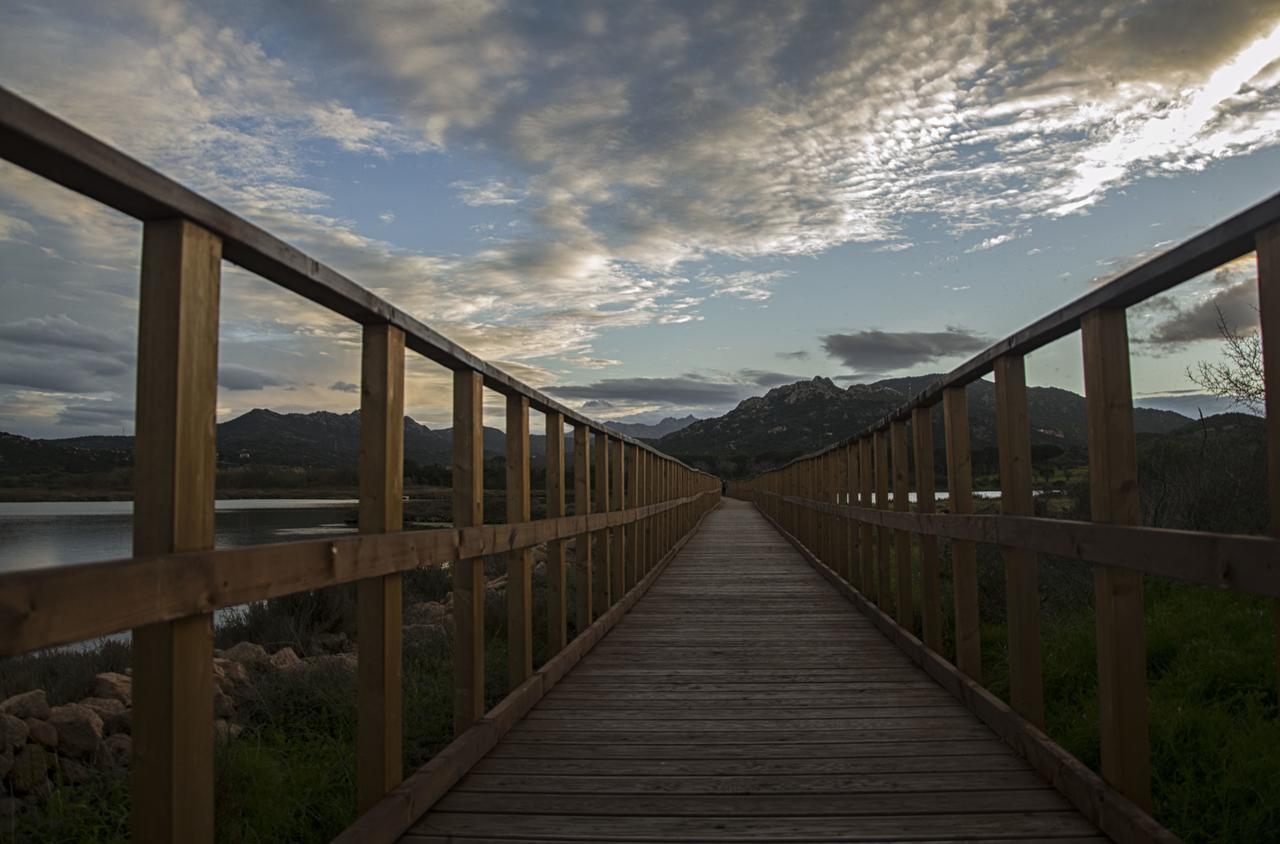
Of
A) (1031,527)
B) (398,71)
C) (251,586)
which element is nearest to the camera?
(251,586)

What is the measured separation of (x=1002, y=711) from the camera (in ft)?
13.0

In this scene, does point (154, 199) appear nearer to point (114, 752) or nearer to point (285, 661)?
point (114, 752)

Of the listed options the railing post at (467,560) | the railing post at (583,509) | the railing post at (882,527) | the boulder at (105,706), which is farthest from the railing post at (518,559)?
the railing post at (882,527)

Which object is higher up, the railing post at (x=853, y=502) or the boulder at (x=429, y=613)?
the railing post at (x=853, y=502)

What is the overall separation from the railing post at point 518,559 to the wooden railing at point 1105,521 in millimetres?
2087

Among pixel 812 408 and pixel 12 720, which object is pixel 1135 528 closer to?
pixel 12 720

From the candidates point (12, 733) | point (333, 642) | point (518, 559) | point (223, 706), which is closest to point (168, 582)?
point (518, 559)

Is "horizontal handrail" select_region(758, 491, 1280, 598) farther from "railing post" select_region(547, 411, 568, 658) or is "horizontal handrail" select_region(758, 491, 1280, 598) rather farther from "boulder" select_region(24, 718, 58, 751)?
"boulder" select_region(24, 718, 58, 751)

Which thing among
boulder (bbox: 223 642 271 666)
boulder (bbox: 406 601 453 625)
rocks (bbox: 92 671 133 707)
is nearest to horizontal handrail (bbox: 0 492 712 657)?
rocks (bbox: 92 671 133 707)

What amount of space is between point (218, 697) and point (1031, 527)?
15.3ft

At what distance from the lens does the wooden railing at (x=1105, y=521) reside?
2186mm

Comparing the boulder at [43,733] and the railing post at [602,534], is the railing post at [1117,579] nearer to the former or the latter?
the railing post at [602,534]

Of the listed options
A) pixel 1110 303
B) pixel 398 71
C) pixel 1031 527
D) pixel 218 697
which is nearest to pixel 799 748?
pixel 1031 527

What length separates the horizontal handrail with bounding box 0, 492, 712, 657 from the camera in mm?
1388
